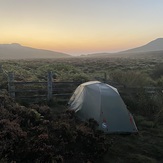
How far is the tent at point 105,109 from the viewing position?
Result: 30.6 feet

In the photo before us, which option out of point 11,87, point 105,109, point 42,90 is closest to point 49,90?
point 42,90

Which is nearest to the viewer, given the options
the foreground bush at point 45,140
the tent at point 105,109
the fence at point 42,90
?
the foreground bush at point 45,140

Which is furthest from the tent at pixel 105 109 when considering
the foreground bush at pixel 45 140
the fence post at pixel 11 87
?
the fence post at pixel 11 87

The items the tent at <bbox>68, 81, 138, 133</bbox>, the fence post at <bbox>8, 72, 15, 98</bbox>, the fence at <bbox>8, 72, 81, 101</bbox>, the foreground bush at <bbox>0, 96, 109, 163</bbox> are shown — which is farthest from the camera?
the fence at <bbox>8, 72, 81, 101</bbox>

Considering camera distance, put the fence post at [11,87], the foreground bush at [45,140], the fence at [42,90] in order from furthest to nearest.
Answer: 1. the fence at [42,90]
2. the fence post at [11,87]
3. the foreground bush at [45,140]

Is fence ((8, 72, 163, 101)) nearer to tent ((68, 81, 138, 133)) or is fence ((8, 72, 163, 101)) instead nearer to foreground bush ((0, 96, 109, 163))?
tent ((68, 81, 138, 133))

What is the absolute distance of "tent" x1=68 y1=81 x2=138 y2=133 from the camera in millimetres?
9336

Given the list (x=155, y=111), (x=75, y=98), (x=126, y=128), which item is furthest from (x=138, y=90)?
(x=126, y=128)

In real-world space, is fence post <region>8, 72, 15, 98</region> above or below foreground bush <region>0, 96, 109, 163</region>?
above

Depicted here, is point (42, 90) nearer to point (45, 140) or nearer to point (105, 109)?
point (105, 109)

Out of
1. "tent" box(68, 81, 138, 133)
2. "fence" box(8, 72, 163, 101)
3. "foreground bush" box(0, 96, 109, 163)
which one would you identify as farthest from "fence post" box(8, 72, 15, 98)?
"foreground bush" box(0, 96, 109, 163)

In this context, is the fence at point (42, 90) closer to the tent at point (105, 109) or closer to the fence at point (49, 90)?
the fence at point (49, 90)

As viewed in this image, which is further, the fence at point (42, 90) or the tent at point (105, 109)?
the fence at point (42, 90)

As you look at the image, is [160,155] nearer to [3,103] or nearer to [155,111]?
[155,111]
